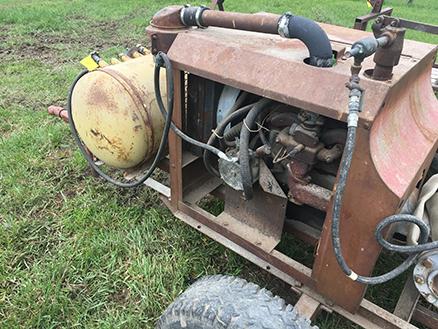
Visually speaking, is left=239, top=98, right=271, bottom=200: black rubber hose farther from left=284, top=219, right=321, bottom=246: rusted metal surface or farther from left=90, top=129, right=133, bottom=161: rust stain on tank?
left=90, top=129, right=133, bottom=161: rust stain on tank

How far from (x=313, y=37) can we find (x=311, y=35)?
0.03ft

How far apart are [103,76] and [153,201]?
91 cm

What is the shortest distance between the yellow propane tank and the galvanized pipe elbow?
2.88 ft

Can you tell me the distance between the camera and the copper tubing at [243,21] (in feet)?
5.02

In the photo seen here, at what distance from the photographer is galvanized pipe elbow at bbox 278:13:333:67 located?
1.43 metres

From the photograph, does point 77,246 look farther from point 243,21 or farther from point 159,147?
point 243,21

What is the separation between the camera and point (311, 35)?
4.69 feet

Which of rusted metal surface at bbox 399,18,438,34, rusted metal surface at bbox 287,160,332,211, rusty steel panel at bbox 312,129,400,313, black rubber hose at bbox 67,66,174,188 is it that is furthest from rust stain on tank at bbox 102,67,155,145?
rusted metal surface at bbox 399,18,438,34

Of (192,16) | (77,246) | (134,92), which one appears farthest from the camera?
(77,246)

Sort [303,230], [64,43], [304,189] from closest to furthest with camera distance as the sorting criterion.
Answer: [304,189], [303,230], [64,43]

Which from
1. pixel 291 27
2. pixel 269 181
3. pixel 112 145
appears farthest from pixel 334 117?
pixel 112 145

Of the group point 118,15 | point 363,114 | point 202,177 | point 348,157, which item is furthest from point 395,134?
point 118,15

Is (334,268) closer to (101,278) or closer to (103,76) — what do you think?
(101,278)

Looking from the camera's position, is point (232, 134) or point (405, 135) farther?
point (232, 134)
